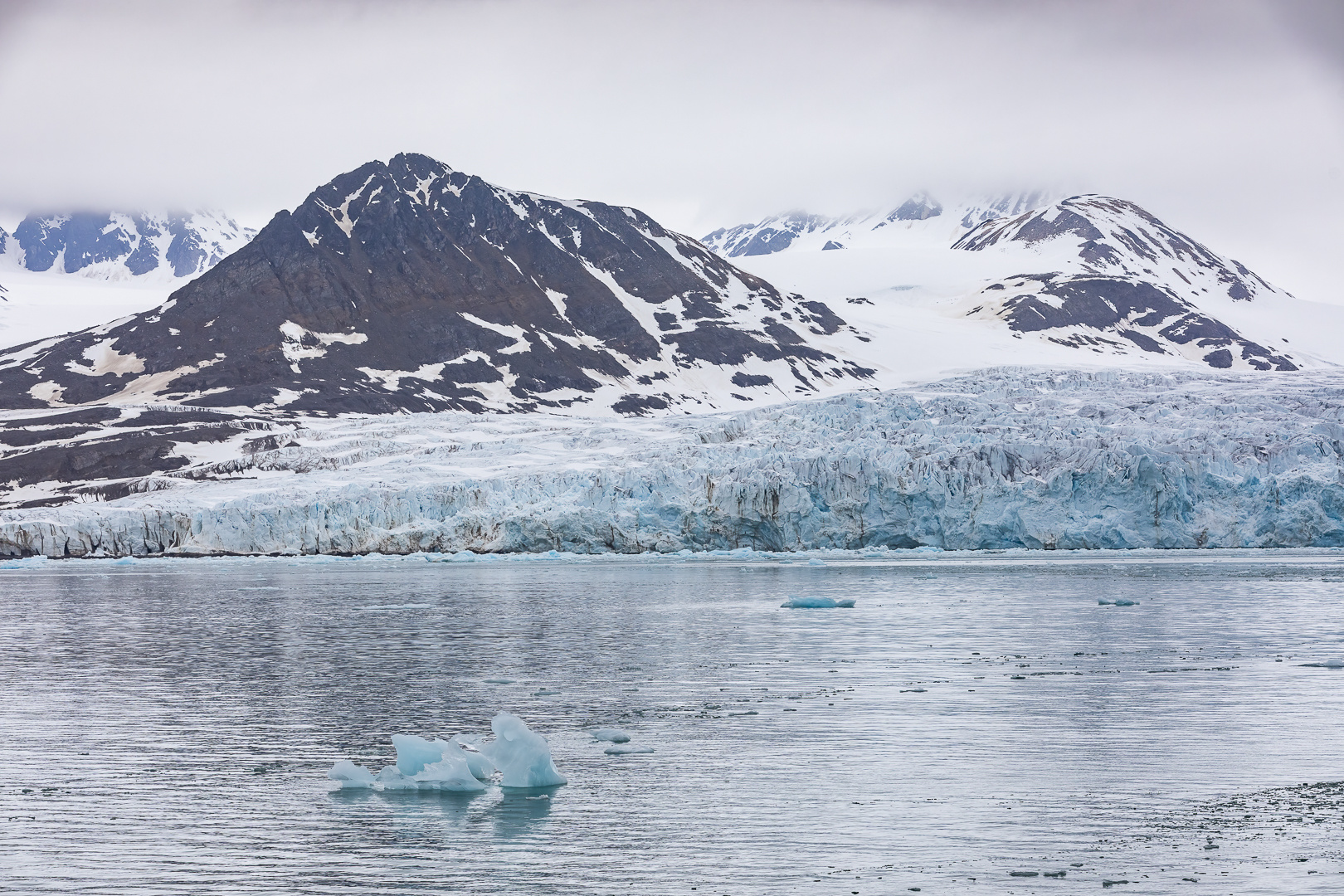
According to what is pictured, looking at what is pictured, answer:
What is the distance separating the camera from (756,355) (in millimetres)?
170625

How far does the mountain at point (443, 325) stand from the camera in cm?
14300

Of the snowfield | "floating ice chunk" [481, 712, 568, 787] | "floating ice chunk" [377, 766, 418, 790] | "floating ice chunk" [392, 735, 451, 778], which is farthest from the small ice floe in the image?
the snowfield

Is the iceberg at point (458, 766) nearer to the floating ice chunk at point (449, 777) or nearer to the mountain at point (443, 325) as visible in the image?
the floating ice chunk at point (449, 777)

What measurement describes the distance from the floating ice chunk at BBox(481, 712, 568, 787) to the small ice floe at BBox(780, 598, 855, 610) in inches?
803

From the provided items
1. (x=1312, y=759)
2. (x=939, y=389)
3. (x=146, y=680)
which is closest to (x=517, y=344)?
(x=939, y=389)

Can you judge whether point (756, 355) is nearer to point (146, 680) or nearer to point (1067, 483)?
point (1067, 483)

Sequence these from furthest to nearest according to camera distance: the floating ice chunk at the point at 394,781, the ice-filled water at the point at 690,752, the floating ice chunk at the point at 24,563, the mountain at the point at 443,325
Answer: the mountain at the point at 443,325
the floating ice chunk at the point at 24,563
the floating ice chunk at the point at 394,781
the ice-filled water at the point at 690,752

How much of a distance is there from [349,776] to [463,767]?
1.26 metres

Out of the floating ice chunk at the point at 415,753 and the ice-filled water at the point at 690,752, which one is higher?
the floating ice chunk at the point at 415,753

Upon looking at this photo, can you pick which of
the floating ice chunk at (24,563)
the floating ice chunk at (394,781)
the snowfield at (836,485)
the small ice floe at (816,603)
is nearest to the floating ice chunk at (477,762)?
the floating ice chunk at (394,781)

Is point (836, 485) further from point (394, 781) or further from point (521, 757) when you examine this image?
point (394, 781)

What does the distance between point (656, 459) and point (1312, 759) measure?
2070 inches

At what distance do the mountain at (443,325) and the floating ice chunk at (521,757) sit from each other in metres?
123

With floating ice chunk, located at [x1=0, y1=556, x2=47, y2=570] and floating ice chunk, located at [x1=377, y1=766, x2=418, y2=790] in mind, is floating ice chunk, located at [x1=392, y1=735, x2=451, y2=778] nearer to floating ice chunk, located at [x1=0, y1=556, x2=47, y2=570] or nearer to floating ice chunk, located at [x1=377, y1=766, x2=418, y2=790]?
floating ice chunk, located at [x1=377, y1=766, x2=418, y2=790]
